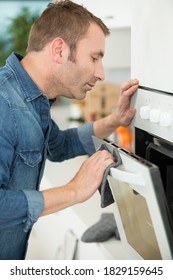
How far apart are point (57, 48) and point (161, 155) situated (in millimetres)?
412

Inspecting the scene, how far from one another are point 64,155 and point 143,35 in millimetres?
560

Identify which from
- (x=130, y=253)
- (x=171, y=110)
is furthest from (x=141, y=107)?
(x=130, y=253)

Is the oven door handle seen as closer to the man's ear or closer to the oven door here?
the oven door

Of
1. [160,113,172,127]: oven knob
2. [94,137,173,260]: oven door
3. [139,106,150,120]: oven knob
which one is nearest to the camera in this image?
[94,137,173,260]: oven door

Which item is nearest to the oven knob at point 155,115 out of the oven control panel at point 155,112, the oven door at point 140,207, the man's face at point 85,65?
the oven control panel at point 155,112

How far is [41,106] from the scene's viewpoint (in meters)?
1.22

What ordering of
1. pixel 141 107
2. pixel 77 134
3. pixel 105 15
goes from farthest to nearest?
pixel 105 15 < pixel 77 134 < pixel 141 107

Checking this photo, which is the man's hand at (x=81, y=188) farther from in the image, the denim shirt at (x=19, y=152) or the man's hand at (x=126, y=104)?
the man's hand at (x=126, y=104)

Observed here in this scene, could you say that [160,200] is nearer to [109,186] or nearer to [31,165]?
[109,186]

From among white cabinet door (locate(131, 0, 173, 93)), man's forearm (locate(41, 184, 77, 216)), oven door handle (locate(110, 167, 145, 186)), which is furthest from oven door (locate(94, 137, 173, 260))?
white cabinet door (locate(131, 0, 173, 93))

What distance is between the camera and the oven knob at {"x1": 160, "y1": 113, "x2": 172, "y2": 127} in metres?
0.96

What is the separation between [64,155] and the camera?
1.55 metres

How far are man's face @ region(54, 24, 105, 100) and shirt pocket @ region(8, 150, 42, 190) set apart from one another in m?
0.23

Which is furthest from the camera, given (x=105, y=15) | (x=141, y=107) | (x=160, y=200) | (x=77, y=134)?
(x=105, y=15)
